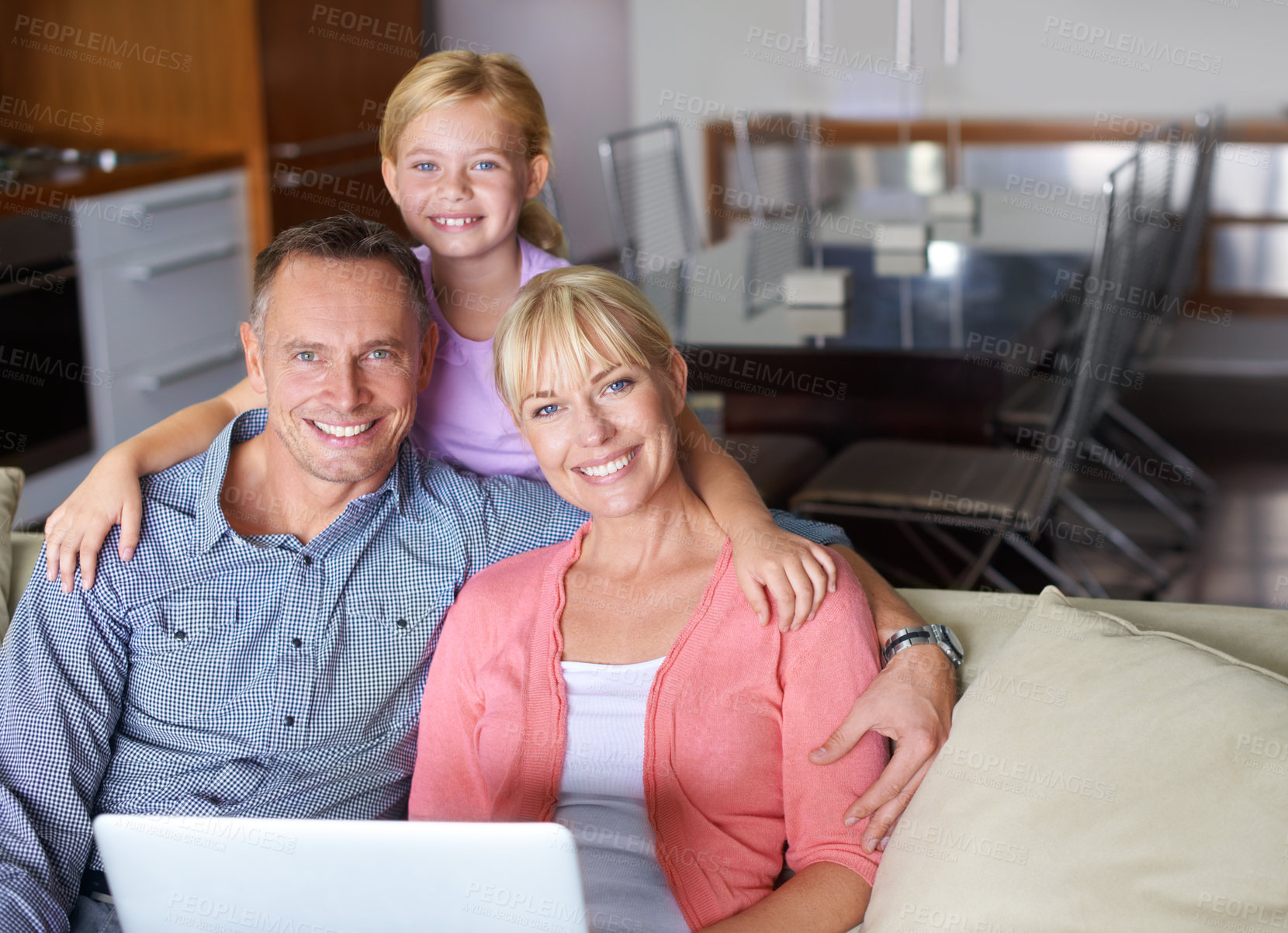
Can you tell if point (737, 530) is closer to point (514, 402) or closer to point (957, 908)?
point (514, 402)

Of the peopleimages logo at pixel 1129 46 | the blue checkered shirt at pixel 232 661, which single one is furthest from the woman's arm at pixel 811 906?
the peopleimages logo at pixel 1129 46

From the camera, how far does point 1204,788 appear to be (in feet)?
3.94

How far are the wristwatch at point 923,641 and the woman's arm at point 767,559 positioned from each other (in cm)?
10

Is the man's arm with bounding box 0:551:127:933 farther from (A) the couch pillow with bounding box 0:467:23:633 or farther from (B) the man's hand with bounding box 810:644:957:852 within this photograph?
(B) the man's hand with bounding box 810:644:957:852

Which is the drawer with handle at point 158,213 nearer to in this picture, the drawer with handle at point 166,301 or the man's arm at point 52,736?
the drawer with handle at point 166,301

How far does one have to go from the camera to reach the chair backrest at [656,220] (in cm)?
342

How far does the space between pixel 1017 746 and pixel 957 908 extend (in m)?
0.17

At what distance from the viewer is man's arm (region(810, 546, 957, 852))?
1.37m

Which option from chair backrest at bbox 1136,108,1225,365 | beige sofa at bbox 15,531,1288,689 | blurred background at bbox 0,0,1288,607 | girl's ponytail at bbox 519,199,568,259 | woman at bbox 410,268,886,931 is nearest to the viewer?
woman at bbox 410,268,886,931

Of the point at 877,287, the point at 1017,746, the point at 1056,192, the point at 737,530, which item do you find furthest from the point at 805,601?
the point at 1056,192

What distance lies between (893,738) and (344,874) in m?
0.60

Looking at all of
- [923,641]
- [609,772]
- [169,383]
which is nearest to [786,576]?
[923,641]

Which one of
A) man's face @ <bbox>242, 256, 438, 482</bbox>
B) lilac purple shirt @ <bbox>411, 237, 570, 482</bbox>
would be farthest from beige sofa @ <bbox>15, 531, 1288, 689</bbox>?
man's face @ <bbox>242, 256, 438, 482</bbox>

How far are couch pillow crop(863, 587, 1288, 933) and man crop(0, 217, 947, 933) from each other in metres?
0.40
